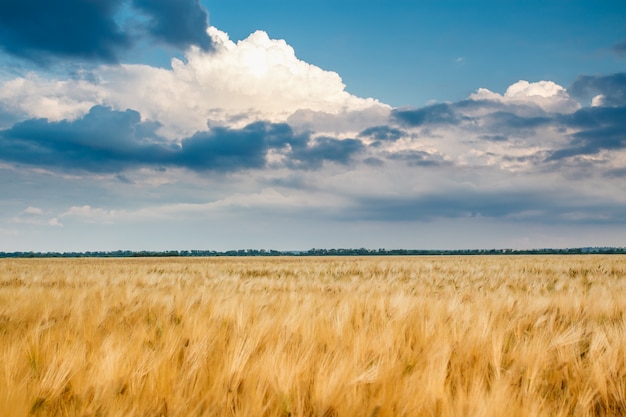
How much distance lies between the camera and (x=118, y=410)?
1.71 m

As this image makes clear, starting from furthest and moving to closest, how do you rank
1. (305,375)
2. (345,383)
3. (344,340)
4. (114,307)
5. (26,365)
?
(114,307), (344,340), (26,365), (305,375), (345,383)

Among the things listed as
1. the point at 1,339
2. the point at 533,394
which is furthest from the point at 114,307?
the point at 533,394

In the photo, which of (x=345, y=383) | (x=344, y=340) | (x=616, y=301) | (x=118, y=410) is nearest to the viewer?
(x=118, y=410)

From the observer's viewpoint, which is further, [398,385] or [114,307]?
[114,307]

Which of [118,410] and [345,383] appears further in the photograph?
[345,383]

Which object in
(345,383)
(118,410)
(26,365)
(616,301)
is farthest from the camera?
(616,301)

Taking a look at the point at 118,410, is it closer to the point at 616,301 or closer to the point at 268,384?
the point at 268,384

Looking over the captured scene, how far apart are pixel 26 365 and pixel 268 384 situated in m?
1.35

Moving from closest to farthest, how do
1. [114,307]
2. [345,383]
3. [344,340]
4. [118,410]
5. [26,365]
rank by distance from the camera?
[118,410], [345,383], [26,365], [344,340], [114,307]

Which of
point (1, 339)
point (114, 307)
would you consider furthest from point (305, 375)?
point (114, 307)

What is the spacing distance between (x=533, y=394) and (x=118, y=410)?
6.09ft

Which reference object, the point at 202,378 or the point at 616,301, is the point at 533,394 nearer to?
the point at 202,378

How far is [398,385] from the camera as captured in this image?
80.2 inches

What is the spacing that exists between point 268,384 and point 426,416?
0.73 m
